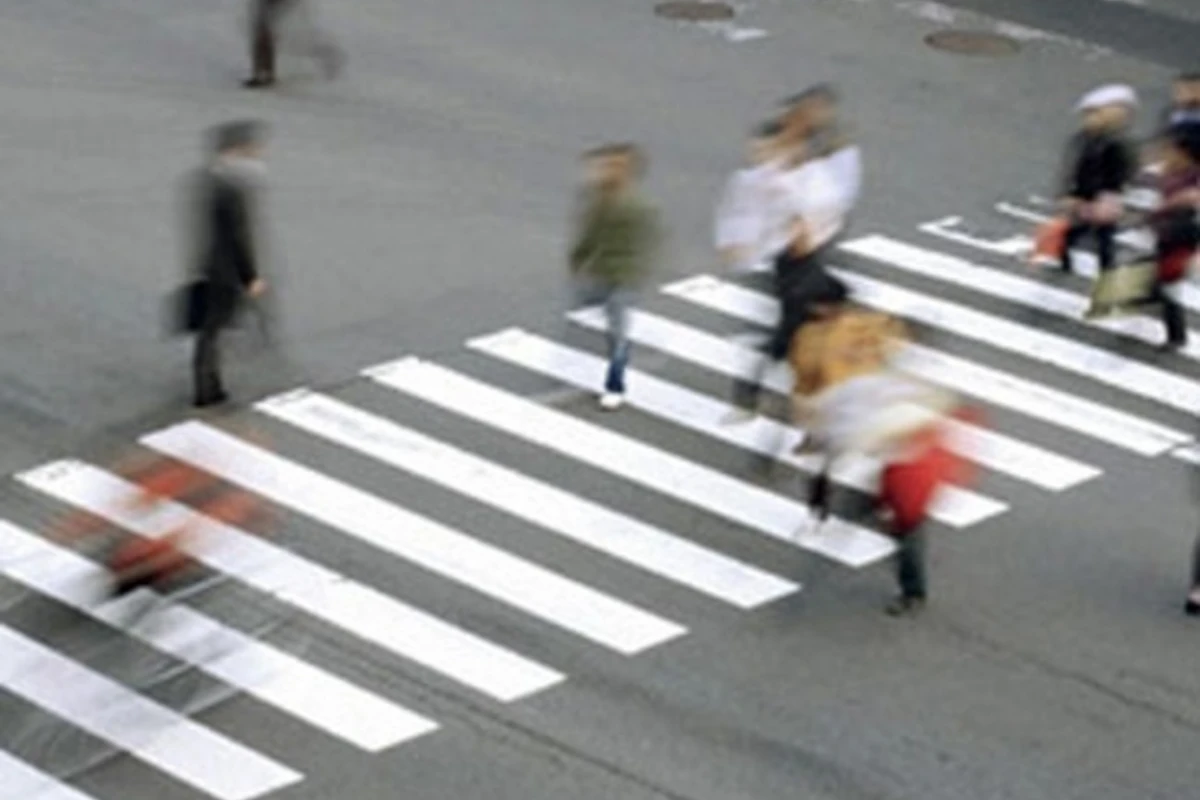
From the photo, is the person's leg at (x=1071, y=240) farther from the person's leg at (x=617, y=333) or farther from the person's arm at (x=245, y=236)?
the person's arm at (x=245, y=236)

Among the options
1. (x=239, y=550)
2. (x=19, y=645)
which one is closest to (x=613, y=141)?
(x=239, y=550)

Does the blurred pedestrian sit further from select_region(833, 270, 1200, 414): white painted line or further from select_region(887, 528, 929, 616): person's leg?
select_region(887, 528, 929, 616): person's leg

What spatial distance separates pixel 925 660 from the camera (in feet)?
51.9

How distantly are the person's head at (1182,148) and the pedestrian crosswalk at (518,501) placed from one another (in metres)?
1.30

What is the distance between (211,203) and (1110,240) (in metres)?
7.29

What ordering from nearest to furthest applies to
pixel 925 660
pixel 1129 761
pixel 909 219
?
1. pixel 1129 761
2. pixel 925 660
3. pixel 909 219

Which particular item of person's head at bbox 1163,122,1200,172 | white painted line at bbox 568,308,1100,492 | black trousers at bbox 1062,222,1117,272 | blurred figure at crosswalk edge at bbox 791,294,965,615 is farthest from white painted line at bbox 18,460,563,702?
black trousers at bbox 1062,222,1117,272

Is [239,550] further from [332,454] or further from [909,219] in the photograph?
[909,219]

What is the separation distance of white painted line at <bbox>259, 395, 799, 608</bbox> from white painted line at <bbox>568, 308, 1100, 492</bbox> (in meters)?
2.00

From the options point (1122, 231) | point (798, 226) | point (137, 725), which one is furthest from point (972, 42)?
point (137, 725)

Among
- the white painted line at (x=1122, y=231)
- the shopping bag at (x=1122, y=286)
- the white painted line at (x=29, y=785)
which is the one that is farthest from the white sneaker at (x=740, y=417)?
the white painted line at (x=29, y=785)

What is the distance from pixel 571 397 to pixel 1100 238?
486 cm

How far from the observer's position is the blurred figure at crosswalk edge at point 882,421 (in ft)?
51.2

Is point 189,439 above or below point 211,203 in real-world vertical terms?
below
